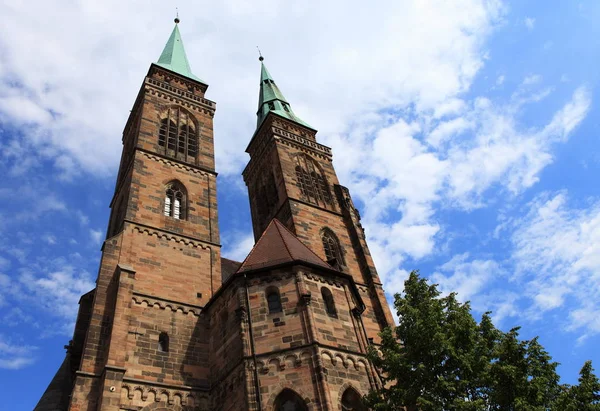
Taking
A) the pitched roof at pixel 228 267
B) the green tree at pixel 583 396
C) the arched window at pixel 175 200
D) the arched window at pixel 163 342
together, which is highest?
the arched window at pixel 175 200

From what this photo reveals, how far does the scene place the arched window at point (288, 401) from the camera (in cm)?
1217

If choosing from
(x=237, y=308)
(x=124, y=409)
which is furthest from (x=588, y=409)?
(x=124, y=409)

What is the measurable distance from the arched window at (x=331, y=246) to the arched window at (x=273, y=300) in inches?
318

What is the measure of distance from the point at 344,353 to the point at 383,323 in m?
7.42

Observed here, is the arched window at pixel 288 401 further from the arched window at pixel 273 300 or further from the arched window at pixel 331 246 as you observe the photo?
the arched window at pixel 331 246

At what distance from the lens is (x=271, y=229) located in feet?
60.6

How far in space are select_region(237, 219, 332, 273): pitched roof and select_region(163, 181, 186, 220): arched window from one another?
14.4 ft

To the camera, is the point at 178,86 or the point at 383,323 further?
the point at 178,86

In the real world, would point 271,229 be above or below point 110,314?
above

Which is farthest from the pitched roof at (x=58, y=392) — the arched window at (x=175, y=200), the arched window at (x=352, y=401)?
the arched window at (x=352, y=401)

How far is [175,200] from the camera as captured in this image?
20.7 metres

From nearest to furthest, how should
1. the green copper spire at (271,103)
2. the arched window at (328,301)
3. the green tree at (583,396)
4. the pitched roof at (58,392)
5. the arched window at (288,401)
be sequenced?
1. the green tree at (583,396)
2. the arched window at (288,401)
3. the pitched roof at (58,392)
4. the arched window at (328,301)
5. the green copper spire at (271,103)

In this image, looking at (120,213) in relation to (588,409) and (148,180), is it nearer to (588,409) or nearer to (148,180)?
(148,180)

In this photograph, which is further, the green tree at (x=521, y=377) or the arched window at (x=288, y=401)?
the arched window at (x=288, y=401)
